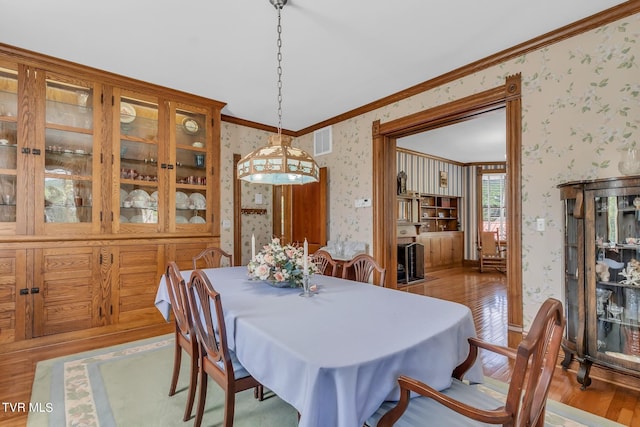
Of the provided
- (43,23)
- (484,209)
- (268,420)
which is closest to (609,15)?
(268,420)

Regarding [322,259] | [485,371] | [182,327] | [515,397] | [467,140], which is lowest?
[485,371]

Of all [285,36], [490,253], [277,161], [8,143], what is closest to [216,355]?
[277,161]

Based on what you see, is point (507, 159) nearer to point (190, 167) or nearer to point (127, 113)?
point (190, 167)

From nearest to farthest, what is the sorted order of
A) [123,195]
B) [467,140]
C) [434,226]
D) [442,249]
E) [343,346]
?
→ [343,346], [123,195], [467,140], [442,249], [434,226]

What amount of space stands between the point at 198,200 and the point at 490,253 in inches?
246

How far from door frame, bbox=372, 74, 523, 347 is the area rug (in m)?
0.89

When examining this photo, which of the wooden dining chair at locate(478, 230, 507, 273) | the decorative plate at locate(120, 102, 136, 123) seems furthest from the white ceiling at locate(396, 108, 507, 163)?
the decorative plate at locate(120, 102, 136, 123)

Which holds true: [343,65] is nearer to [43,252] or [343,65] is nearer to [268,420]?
[268,420]

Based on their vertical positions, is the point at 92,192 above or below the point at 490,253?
above

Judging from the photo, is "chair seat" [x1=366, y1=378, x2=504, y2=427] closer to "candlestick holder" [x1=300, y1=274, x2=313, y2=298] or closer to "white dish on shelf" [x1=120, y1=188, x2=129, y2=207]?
"candlestick holder" [x1=300, y1=274, x2=313, y2=298]

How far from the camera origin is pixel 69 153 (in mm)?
3088

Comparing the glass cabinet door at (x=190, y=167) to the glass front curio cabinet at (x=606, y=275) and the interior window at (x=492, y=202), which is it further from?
the interior window at (x=492, y=202)

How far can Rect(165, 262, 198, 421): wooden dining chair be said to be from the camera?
176 cm

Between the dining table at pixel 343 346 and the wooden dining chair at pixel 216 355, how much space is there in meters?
0.08
